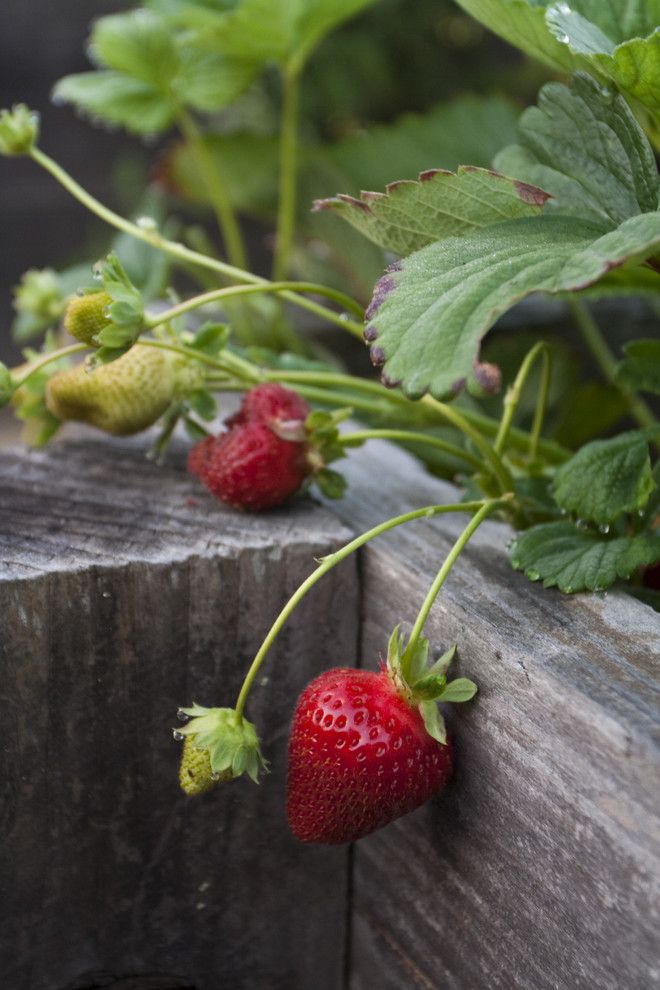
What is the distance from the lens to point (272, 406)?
2.15 ft

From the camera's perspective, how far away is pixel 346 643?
0.66m

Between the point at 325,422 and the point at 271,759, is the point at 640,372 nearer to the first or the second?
the point at 325,422

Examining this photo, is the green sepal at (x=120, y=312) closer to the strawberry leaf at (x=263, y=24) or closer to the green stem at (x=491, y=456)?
the green stem at (x=491, y=456)

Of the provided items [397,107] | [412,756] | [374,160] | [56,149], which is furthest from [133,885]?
[56,149]

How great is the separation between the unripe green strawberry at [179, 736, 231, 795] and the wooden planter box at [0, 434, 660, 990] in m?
0.11

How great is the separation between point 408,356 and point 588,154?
0.17 metres

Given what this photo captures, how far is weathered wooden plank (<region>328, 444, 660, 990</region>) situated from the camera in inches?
17.3

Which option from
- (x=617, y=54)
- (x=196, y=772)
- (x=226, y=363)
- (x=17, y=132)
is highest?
(x=617, y=54)

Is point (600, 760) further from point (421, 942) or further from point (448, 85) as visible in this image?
point (448, 85)

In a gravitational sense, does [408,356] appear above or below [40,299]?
above

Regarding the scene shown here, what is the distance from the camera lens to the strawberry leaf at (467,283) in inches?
17.3

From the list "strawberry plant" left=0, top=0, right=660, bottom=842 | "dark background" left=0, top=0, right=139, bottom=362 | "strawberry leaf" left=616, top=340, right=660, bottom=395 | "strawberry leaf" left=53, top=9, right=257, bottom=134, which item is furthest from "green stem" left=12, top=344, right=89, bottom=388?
"dark background" left=0, top=0, right=139, bottom=362

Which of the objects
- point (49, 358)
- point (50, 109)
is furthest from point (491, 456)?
point (50, 109)

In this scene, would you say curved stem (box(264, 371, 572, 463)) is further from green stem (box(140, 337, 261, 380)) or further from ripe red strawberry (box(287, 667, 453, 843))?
ripe red strawberry (box(287, 667, 453, 843))
